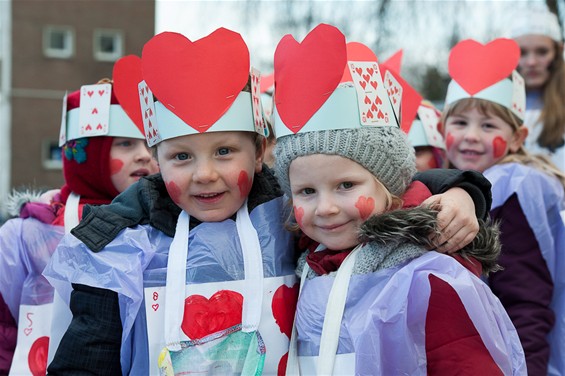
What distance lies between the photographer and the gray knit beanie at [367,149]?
7.00ft

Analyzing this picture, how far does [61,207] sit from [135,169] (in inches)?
14.6

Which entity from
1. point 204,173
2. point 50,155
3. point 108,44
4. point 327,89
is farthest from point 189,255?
point 108,44

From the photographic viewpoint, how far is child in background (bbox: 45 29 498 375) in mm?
2193

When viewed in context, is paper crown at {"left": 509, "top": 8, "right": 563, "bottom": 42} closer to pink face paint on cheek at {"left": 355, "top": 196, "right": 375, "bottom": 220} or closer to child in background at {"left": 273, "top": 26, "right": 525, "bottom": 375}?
child in background at {"left": 273, "top": 26, "right": 525, "bottom": 375}

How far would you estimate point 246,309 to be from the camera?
2.26m

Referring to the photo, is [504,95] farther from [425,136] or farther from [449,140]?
[425,136]

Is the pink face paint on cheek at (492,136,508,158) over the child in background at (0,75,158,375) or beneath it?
over

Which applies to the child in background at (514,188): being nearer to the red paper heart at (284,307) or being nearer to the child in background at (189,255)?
the red paper heart at (284,307)

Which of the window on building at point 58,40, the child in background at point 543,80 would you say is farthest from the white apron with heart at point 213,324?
the window on building at point 58,40

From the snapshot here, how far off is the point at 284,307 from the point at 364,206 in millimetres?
466

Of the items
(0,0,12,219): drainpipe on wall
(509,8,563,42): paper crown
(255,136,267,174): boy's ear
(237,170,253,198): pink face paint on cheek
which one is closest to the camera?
(237,170,253,198): pink face paint on cheek

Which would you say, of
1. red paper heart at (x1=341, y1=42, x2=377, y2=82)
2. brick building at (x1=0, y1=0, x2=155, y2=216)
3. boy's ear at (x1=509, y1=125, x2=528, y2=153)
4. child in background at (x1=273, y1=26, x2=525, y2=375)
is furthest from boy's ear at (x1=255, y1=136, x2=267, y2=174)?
brick building at (x1=0, y1=0, x2=155, y2=216)

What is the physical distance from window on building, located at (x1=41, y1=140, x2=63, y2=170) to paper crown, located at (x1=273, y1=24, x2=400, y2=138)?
20507 millimetres

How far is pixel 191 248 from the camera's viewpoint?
230 cm
